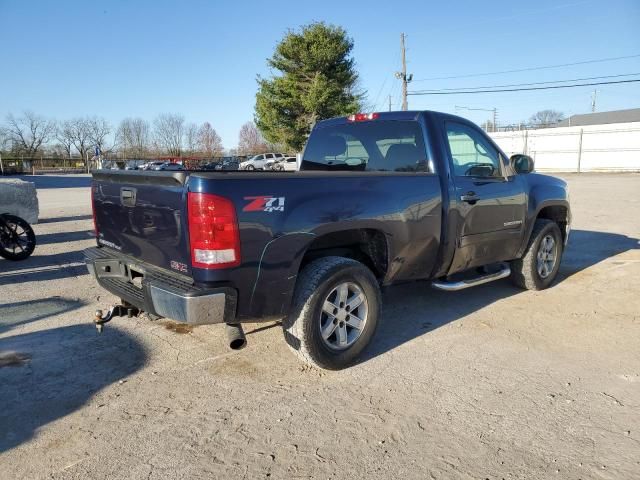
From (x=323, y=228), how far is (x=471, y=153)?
2.31m

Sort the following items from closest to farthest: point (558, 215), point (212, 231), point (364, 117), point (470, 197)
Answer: point (212, 231) → point (470, 197) → point (364, 117) → point (558, 215)

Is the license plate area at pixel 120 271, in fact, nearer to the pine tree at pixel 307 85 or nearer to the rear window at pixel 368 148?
the rear window at pixel 368 148

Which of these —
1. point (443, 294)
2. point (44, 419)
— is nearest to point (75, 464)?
point (44, 419)

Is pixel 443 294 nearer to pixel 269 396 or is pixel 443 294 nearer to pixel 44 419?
pixel 269 396

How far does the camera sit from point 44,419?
9.56ft

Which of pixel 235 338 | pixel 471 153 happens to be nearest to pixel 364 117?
pixel 471 153

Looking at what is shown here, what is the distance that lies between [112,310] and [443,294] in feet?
12.0

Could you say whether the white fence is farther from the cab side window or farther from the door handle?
the door handle

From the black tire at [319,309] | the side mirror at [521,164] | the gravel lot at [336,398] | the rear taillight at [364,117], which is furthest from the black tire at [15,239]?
the side mirror at [521,164]

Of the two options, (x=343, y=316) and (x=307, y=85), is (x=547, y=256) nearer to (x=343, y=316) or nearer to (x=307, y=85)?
(x=343, y=316)

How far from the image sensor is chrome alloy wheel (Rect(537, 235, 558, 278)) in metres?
5.65

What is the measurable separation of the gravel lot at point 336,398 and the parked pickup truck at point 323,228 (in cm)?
46

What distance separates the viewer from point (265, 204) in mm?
2963

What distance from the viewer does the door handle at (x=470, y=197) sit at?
4328 millimetres
